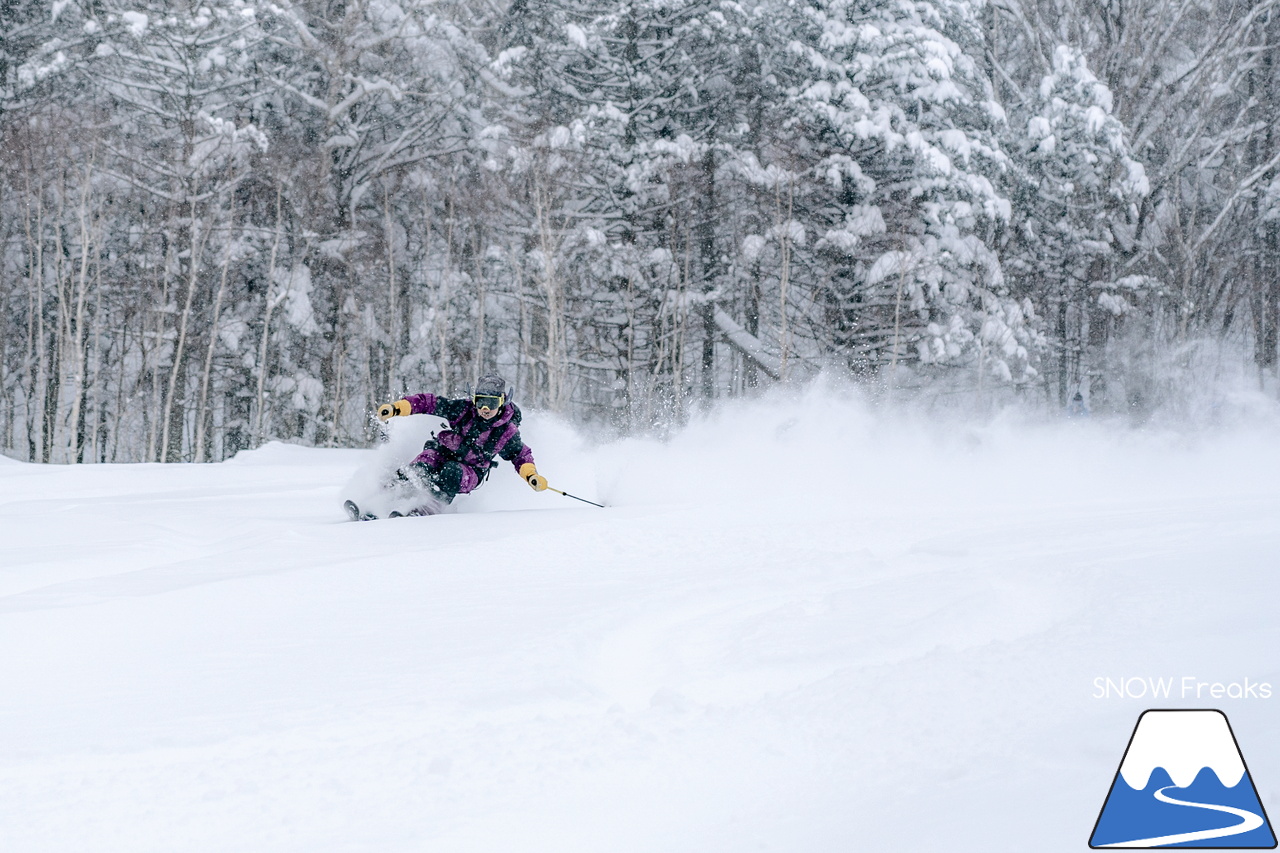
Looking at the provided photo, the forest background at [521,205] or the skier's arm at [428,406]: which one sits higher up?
the forest background at [521,205]

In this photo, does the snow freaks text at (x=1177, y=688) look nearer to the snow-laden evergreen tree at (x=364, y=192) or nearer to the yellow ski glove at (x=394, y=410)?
the yellow ski glove at (x=394, y=410)

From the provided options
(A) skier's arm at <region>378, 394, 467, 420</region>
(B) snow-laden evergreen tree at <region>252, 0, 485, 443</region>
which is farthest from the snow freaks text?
(B) snow-laden evergreen tree at <region>252, 0, 485, 443</region>

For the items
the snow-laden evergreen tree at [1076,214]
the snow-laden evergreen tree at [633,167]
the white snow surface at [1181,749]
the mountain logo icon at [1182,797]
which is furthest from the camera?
the snow-laden evergreen tree at [1076,214]

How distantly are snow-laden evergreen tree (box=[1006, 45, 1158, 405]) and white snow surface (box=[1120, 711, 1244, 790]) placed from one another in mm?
25438

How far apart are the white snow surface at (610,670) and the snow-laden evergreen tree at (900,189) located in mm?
15576

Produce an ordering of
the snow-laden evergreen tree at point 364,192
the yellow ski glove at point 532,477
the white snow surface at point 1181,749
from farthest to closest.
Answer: the snow-laden evergreen tree at point 364,192 → the yellow ski glove at point 532,477 → the white snow surface at point 1181,749

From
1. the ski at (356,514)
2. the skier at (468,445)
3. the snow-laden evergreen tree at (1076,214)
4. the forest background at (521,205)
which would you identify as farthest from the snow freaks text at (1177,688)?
the snow-laden evergreen tree at (1076,214)

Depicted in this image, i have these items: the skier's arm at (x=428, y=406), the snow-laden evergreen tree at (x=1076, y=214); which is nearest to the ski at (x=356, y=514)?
the skier's arm at (x=428, y=406)

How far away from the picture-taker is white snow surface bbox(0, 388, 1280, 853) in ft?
9.46

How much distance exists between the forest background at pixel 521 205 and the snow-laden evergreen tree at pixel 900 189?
0.30 ft

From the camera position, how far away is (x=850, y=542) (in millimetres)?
7387

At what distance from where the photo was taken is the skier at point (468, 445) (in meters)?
9.47

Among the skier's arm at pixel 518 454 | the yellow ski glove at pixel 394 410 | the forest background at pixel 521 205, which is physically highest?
the forest background at pixel 521 205

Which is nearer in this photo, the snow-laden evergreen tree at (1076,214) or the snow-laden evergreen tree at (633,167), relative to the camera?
the snow-laden evergreen tree at (633,167)
